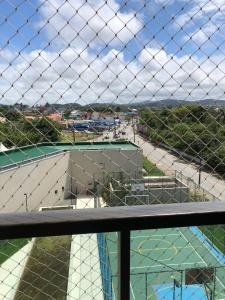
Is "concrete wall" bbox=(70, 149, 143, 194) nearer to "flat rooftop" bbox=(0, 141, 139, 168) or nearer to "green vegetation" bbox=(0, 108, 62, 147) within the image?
"flat rooftop" bbox=(0, 141, 139, 168)

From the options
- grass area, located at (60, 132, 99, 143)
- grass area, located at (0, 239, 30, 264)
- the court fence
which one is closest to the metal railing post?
grass area, located at (0, 239, 30, 264)

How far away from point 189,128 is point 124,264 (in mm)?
595

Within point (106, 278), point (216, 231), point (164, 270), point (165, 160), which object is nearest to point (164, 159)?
point (165, 160)

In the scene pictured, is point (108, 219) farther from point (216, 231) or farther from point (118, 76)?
point (216, 231)

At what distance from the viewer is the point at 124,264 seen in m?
1.10

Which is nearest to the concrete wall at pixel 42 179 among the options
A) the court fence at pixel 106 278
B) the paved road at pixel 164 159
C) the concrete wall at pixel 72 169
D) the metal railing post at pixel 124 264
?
the concrete wall at pixel 72 169

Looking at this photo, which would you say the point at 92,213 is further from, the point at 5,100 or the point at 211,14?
the point at 211,14

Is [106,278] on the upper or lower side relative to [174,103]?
lower

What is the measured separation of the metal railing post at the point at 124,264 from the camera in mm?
1065

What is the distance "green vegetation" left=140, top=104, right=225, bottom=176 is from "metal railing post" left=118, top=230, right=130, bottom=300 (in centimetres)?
45

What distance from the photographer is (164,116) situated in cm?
137

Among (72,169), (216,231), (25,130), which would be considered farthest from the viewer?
(216,231)

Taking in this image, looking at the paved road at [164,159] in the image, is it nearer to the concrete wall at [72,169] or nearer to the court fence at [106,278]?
the concrete wall at [72,169]

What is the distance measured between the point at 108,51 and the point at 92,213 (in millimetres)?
512
